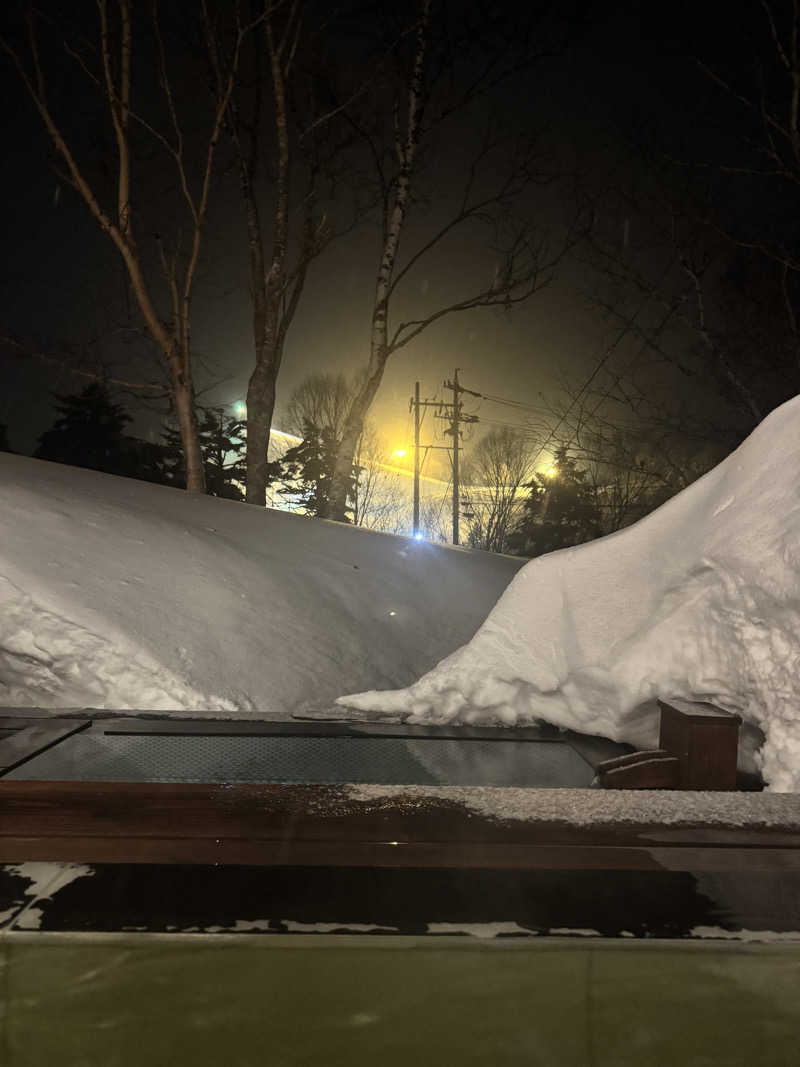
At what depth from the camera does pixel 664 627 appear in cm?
270

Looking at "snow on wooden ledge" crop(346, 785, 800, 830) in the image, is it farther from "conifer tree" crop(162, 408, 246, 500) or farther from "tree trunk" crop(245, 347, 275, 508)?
"conifer tree" crop(162, 408, 246, 500)

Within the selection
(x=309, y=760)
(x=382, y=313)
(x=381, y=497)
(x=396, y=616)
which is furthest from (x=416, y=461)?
(x=309, y=760)

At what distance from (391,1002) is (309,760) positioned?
1595 millimetres

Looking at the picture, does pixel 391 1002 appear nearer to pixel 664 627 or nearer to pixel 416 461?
pixel 664 627

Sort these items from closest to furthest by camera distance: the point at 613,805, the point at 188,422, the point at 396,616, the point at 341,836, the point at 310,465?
the point at 341,836 < the point at 613,805 < the point at 396,616 < the point at 188,422 < the point at 310,465

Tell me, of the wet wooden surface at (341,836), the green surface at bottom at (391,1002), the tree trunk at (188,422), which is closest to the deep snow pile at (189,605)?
the wet wooden surface at (341,836)

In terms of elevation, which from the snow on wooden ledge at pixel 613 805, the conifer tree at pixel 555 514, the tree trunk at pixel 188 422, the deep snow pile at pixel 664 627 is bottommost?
the snow on wooden ledge at pixel 613 805

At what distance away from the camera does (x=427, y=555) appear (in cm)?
768

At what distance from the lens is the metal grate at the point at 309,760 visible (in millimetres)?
2732

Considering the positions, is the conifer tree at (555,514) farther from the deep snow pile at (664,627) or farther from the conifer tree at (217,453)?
the deep snow pile at (664,627)

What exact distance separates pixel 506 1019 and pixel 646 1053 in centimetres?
25

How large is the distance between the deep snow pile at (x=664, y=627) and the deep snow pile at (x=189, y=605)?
0.94 meters

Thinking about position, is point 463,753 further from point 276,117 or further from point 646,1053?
point 276,117

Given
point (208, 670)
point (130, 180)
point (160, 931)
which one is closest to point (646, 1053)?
point (160, 931)
